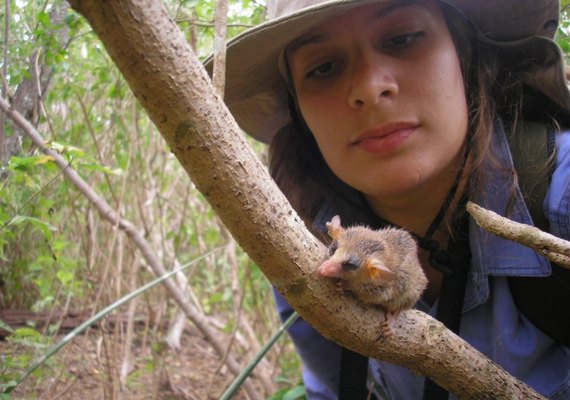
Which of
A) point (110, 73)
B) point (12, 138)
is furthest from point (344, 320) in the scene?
point (110, 73)

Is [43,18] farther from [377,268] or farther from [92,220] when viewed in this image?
[377,268]

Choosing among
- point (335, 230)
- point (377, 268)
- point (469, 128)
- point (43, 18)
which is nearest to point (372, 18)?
point (469, 128)

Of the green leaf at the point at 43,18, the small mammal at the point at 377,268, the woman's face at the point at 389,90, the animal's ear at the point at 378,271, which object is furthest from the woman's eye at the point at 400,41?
the green leaf at the point at 43,18

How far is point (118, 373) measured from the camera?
9.08ft

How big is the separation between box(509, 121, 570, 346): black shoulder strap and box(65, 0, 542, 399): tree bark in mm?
360

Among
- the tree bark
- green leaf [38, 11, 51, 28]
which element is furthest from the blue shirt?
green leaf [38, 11, 51, 28]

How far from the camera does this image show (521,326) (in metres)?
1.59

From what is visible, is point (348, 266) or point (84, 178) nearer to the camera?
point (348, 266)

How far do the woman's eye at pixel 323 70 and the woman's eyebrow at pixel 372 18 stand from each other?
0.24 ft

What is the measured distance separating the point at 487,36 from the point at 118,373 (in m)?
2.45

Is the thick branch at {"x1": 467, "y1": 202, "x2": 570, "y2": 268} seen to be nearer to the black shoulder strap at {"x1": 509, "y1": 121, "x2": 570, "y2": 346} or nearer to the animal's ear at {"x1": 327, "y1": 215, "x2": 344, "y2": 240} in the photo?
the animal's ear at {"x1": 327, "y1": 215, "x2": 344, "y2": 240}

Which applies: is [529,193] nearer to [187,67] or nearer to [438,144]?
[438,144]

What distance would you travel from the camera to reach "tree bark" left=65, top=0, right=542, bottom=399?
2.28 ft

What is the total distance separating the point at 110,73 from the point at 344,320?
240cm
